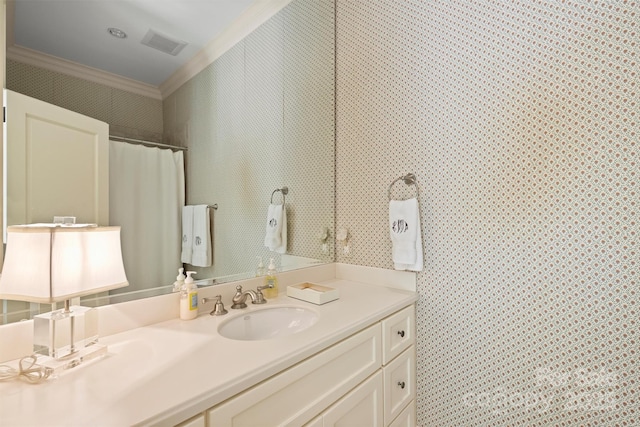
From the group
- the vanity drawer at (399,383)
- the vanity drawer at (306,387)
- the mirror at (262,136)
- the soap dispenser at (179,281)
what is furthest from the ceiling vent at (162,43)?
the vanity drawer at (399,383)

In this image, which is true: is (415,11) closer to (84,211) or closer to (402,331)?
(402,331)

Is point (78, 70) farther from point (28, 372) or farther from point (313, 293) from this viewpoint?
point (313, 293)

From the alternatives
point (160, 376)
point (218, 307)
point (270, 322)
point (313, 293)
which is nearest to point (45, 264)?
point (160, 376)

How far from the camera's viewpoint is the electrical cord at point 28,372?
2.45 ft

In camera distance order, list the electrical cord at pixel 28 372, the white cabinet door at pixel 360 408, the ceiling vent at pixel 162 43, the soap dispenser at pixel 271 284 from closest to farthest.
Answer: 1. the electrical cord at pixel 28 372
2. the white cabinet door at pixel 360 408
3. the ceiling vent at pixel 162 43
4. the soap dispenser at pixel 271 284

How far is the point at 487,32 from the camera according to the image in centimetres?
133

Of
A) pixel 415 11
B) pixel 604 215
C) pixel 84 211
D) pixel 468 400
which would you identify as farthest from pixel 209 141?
pixel 468 400

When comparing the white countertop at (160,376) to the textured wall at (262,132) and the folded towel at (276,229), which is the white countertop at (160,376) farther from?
the folded towel at (276,229)

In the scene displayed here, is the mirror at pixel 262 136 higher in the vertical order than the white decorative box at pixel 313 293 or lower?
higher

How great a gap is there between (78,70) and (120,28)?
23 centimetres

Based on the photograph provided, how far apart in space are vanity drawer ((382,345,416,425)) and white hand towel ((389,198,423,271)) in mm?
430

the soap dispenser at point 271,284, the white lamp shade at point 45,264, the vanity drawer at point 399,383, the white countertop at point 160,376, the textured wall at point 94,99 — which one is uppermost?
the textured wall at point 94,99

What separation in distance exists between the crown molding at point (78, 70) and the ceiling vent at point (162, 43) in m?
0.17

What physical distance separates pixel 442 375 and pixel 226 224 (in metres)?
1.27
